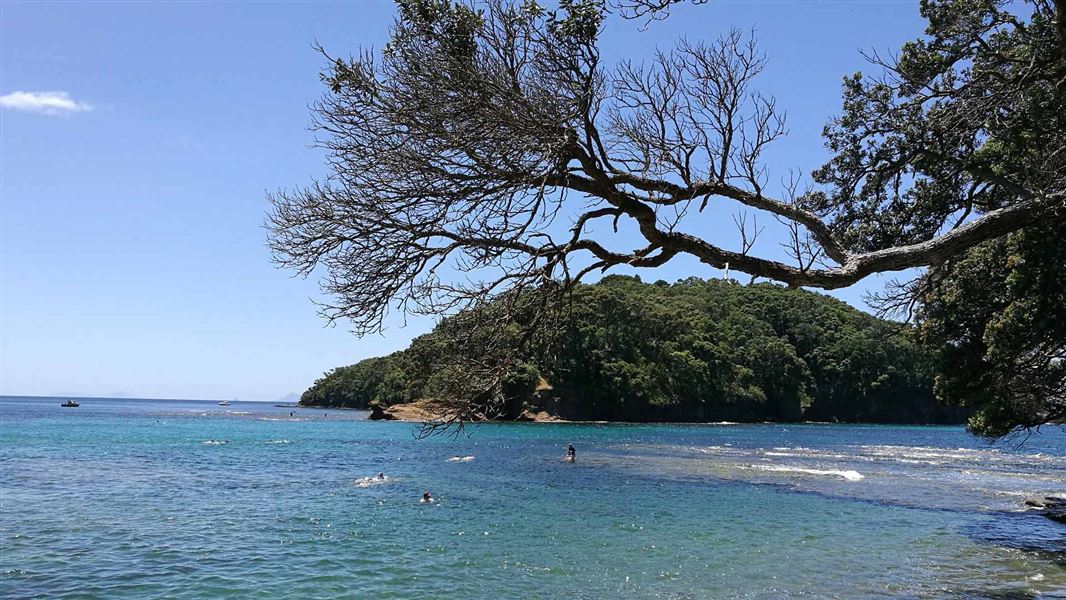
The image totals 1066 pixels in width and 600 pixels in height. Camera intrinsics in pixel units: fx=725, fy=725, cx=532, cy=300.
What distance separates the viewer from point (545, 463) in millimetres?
38531

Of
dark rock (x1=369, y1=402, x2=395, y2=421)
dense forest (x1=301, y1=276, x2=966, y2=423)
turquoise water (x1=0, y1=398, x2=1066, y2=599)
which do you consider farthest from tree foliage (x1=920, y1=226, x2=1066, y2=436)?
dark rock (x1=369, y1=402, x2=395, y2=421)

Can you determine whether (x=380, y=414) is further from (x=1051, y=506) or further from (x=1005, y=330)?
(x=1005, y=330)

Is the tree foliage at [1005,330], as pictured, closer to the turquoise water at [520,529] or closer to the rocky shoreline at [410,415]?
the turquoise water at [520,529]

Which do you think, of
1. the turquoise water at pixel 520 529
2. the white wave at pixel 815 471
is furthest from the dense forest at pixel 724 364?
the turquoise water at pixel 520 529

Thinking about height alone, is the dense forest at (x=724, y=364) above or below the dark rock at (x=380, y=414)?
above

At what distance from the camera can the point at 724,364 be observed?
104 m

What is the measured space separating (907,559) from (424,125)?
1597 cm

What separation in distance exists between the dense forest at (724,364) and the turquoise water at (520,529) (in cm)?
4323

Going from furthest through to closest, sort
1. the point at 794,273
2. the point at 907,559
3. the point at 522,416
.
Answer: the point at 522,416 < the point at 907,559 < the point at 794,273

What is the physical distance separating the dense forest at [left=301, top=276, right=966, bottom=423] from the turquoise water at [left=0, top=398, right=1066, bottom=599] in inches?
1702

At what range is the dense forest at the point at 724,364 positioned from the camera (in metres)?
93.7

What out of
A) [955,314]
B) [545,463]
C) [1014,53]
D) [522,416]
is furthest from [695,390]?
[1014,53]

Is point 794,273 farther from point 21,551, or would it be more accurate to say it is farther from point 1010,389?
point 21,551

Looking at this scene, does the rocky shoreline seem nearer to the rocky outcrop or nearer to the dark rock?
the dark rock
